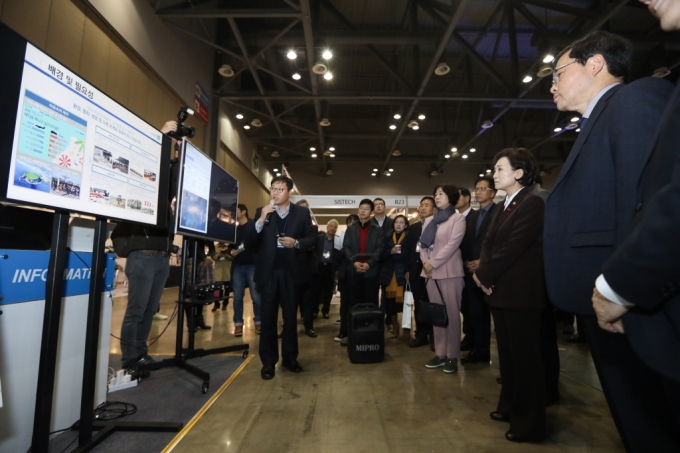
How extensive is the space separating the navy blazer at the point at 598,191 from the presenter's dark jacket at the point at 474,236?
1911 mm

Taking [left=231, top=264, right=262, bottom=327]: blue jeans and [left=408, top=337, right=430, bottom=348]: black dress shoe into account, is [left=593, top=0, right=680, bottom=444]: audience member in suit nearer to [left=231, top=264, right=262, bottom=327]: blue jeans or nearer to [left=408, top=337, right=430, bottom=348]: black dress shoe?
[left=408, top=337, right=430, bottom=348]: black dress shoe

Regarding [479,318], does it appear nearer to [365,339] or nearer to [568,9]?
[365,339]

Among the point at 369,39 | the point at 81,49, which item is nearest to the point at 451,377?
the point at 81,49

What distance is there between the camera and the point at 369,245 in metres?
3.74

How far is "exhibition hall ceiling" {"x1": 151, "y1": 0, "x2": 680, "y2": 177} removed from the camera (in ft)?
19.8

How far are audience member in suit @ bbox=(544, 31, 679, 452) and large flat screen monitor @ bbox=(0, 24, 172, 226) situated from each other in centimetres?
175

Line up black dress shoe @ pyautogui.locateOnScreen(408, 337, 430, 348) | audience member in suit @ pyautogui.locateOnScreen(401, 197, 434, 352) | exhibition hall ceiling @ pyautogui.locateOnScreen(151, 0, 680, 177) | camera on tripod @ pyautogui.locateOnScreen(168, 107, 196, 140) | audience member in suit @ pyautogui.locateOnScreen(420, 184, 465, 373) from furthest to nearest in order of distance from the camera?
exhibition hall ceiling @ pyautogui.locateOnScreen(151, 0, 680, 177) → audience member in suit @ pyautogui.locateOnScreen(401, 197, 434, 352) → black dress shoe @ pyautogui.locateOnScreen(408, 337, 430, 348) → audience member in suit @ pyautogui.locateOnScreen(420, 184, 465, 373) → camera on tripod @ pyautogui.locateOnScreen(168, 107, 196, 140)

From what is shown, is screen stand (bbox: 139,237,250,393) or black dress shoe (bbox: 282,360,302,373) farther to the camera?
black dress shoe (bbox: 282,360,302,373)

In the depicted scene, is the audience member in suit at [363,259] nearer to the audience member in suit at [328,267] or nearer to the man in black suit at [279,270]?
the man in black suit at [279,270]

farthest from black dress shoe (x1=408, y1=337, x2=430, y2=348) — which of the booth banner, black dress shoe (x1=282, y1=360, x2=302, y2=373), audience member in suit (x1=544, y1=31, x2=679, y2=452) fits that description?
the booth banner

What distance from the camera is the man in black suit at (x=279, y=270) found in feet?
8.70

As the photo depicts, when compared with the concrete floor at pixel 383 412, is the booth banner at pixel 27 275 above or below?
above

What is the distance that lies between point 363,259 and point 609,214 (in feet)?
9.26

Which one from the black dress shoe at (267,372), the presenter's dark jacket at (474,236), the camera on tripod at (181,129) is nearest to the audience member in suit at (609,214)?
the presenter's dark jacket at (474,236)
